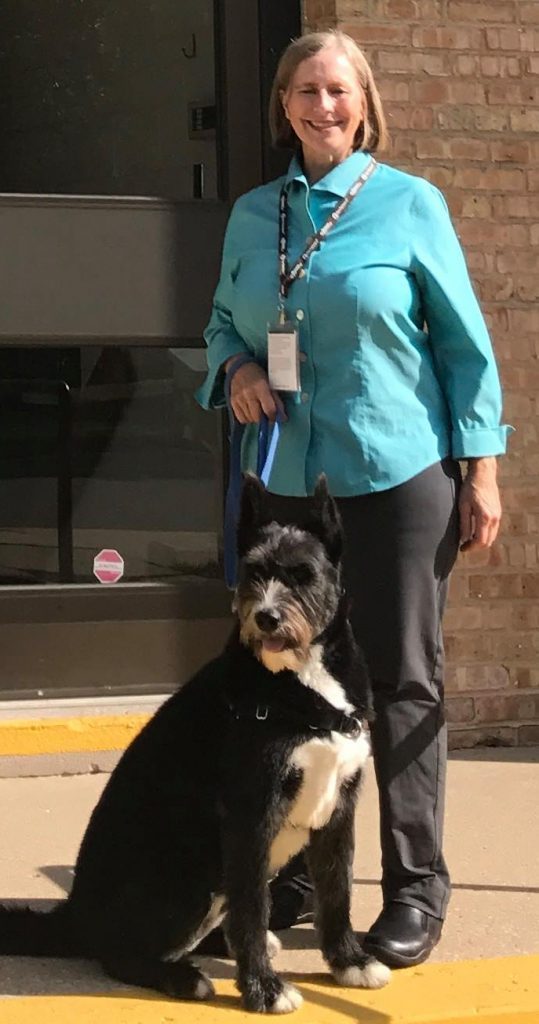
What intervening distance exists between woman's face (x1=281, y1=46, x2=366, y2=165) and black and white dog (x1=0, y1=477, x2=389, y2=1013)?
0.96 m

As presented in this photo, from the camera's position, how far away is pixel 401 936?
13.5 feet

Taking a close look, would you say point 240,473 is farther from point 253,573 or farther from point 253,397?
point 253,573

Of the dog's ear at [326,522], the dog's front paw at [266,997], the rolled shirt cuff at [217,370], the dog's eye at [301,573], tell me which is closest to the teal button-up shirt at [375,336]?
the rolled shirt cuff at [217,370]

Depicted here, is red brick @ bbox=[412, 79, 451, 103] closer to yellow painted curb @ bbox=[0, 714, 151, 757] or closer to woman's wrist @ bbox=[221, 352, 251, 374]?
woman's wrist @ bbox=[221, 352, 251, 374]

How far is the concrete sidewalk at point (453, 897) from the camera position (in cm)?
387

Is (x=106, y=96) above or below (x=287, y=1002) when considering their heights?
above

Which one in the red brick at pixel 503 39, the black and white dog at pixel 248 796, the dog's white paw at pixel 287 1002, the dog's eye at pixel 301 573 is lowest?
the dog's white paw at pixel 287 1002

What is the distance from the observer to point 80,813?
219 inches

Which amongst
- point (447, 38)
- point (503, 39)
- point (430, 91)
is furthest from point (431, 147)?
point (503, 39)

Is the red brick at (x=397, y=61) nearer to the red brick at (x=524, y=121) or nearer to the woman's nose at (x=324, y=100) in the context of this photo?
the red brick at (x=524, y=121)

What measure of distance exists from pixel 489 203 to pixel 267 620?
326cm

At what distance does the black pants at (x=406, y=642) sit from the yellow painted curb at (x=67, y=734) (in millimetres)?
2068

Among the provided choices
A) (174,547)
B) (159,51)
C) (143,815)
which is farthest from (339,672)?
(159,51)

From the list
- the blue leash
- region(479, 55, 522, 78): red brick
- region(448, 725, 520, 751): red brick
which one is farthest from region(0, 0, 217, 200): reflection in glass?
region(448, 725, 520, 751): red brick
